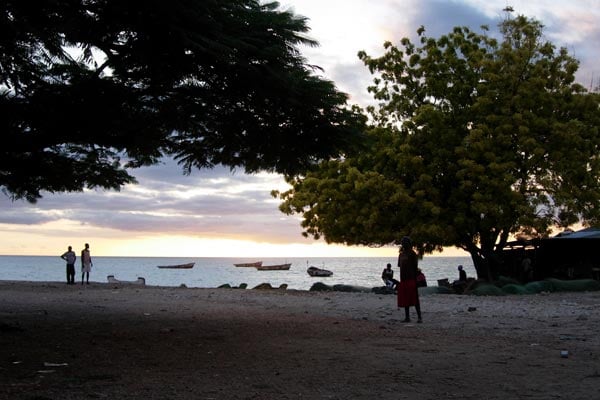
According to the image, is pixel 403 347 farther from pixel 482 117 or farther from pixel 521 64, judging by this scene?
pixel 521 64

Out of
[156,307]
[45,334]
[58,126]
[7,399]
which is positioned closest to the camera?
[7,399]

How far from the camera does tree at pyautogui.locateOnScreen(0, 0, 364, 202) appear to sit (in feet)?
22.8

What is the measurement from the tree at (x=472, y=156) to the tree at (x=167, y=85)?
1459 cm

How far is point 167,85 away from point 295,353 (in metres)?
4.08

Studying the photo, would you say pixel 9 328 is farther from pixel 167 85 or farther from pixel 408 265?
pixel 408 265

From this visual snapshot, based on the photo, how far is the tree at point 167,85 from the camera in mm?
6949

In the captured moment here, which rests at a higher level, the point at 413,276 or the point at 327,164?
the point at 327,164

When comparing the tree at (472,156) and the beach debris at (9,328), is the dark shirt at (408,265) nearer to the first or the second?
the beach debris at (9,328)

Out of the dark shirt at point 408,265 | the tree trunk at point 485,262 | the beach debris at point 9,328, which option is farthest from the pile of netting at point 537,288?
the beach debris at point 9,328

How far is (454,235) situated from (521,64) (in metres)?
7.65

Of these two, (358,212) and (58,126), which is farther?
(358,212)

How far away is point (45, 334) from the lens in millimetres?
10242

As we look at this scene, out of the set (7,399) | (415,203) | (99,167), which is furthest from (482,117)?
(7,399)

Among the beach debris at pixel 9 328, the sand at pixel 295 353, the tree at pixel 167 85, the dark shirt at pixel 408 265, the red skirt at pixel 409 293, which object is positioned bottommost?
the sand at pixel 295 353
